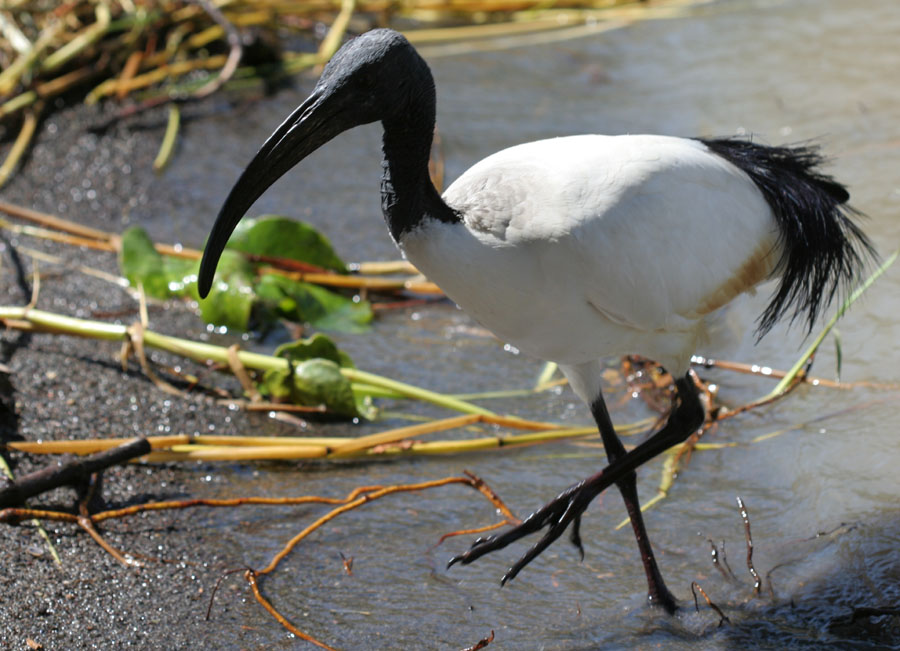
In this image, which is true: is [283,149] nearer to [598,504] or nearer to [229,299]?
[598,504]

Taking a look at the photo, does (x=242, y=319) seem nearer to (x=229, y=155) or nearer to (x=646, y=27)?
(x=229, y=155)

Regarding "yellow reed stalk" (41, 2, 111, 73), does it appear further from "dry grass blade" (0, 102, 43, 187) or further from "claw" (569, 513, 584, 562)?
"claw" (569, 513, 584, 562)

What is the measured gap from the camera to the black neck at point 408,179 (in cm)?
264

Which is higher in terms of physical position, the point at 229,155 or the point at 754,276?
the point at 754,276

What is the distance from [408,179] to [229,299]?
74.6 inches

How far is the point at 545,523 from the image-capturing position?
3045mm

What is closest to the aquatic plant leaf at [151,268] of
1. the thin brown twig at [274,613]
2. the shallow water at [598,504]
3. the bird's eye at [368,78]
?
the shallow water at [598,504]

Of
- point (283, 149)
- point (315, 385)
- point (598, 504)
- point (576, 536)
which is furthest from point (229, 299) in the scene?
point (283, 149)

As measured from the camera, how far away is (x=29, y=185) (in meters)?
5.49

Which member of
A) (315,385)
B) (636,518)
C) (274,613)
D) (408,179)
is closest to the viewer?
(408,179)

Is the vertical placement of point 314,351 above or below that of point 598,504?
above

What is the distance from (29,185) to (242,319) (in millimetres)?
1845

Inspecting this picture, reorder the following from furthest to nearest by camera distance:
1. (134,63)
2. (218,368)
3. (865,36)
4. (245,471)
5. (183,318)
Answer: (865,36) → (134,63) → (183,318) → (218,368) → (245,471)

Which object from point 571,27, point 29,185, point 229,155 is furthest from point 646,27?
point 29,185
